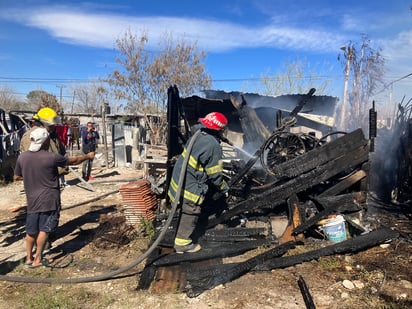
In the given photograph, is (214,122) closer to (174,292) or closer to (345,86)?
(174,292)

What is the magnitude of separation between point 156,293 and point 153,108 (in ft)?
49.8

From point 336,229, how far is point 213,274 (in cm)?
210

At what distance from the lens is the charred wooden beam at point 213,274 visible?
3.69 meters

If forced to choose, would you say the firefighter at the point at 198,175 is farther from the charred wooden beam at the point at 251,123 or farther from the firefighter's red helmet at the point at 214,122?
the charred wooden beam at the point at 251,123

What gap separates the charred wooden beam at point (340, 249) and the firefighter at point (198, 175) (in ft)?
3.64

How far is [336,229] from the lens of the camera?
4820 millimetres

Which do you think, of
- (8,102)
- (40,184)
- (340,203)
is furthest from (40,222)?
(8,102)

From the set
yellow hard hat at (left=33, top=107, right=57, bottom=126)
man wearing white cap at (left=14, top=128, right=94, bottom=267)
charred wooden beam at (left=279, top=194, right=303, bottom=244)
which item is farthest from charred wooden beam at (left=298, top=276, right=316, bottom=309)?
yellow hard hat at (left=33, top=107, right=57, bottom=126)

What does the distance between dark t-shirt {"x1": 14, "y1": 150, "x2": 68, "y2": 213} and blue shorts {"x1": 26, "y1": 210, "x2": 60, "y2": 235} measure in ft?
0.26

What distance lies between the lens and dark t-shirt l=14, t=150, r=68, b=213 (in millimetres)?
4027

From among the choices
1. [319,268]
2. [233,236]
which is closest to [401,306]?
[319,268]

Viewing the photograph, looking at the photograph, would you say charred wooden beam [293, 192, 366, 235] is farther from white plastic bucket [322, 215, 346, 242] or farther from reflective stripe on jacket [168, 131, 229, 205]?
reflective stripe on jacket [168, 131, 229, 205]

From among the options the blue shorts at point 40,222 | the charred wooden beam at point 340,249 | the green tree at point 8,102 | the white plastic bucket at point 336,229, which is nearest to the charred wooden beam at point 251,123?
the white plastic bucket at point 336,229

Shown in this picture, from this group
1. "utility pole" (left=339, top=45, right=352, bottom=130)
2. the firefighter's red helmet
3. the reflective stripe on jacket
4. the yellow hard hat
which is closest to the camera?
the reflective stripe on jacket
